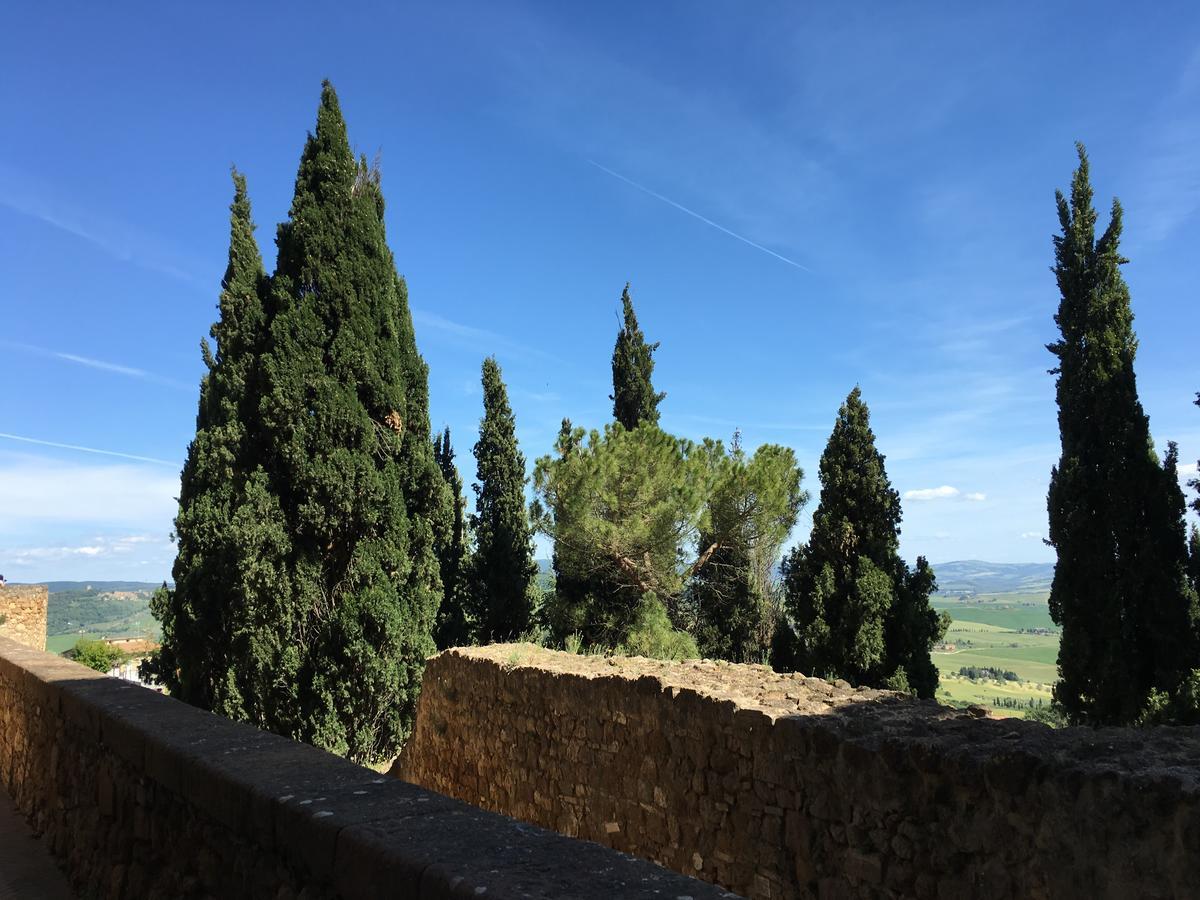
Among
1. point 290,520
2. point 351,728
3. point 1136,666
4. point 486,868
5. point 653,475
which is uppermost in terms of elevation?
point 653,475

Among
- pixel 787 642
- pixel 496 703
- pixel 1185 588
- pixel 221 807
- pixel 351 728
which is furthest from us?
pixel 787 642

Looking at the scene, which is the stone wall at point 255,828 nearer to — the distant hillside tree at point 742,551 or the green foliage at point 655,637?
the green foliage at point 655,637

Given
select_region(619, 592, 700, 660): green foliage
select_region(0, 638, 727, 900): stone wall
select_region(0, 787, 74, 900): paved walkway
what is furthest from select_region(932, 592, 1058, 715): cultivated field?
select_region(0, 638, 727, 900): stone wall

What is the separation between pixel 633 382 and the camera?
19172 mm

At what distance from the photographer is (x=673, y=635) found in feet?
47.9

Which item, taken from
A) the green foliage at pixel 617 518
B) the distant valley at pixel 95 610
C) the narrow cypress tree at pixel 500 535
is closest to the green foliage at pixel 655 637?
the green foliage at pixel 617 518

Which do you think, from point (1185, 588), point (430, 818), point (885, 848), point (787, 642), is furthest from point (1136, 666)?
point (430, 818)

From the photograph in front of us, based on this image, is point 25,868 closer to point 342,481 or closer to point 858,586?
point 342,481

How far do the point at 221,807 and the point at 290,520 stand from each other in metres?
7.61

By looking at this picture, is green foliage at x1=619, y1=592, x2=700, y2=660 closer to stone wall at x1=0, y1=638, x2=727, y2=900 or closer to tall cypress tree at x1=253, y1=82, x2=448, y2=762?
tall cypress tree at x1=253, y1=82, x2=448, y2=762

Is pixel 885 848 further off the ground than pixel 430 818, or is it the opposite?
pixel 430 818

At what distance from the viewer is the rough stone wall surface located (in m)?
2.80

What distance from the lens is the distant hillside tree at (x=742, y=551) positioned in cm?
1483

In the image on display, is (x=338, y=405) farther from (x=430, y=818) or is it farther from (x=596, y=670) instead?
(x=430, y=818)
